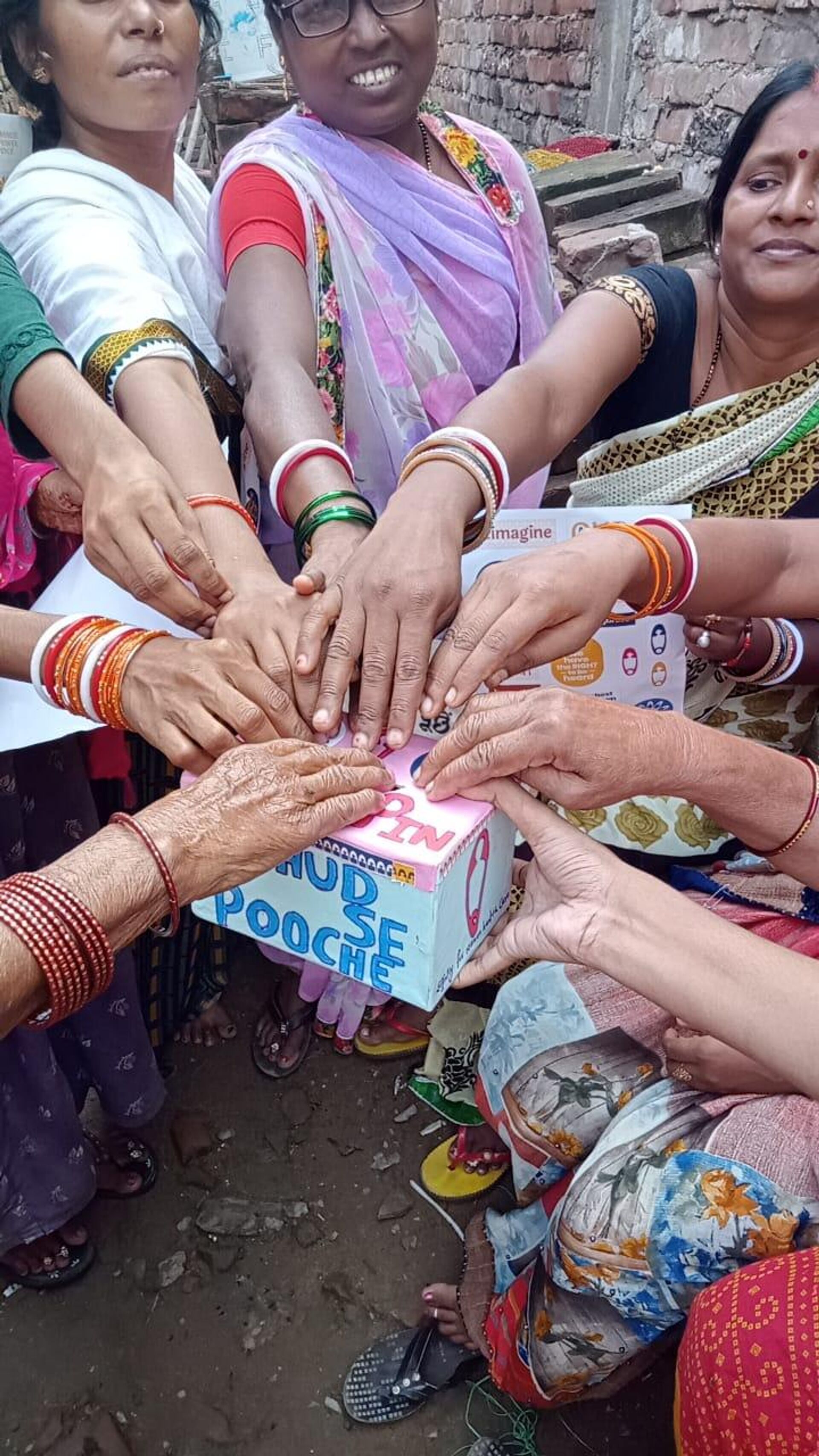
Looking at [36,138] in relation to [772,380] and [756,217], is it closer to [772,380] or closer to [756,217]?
[756,217]

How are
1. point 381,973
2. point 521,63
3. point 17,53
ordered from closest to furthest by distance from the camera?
point 381,973
point 17,53
point 521,63

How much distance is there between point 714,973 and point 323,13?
5.97ft

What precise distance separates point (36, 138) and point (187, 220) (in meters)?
0.32

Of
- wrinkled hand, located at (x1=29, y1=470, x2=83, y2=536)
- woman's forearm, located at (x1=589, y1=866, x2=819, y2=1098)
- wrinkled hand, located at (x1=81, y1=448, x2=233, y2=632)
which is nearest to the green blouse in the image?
wrinkled hand, located at (x1=29, y1=470, x2=83, y2=536)

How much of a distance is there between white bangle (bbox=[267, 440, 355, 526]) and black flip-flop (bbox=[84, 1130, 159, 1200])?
5.14ft

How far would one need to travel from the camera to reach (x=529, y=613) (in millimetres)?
1340

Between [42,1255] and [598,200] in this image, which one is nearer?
[42,1255]

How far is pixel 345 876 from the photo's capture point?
1197 millimetres

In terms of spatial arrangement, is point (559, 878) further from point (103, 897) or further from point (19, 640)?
point (19, 640)

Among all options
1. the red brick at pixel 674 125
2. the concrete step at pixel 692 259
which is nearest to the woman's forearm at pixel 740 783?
the concrete step at pixel 692 259

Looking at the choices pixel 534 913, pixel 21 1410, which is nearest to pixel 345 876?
pixel 534 913

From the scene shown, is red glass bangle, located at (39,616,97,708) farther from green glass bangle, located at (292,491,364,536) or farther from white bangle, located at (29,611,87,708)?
green glass bangle, located at (292,491,364,536)

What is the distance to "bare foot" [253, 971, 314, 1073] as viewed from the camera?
2480 mm

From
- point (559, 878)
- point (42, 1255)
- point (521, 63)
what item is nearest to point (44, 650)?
point (559, 878)
